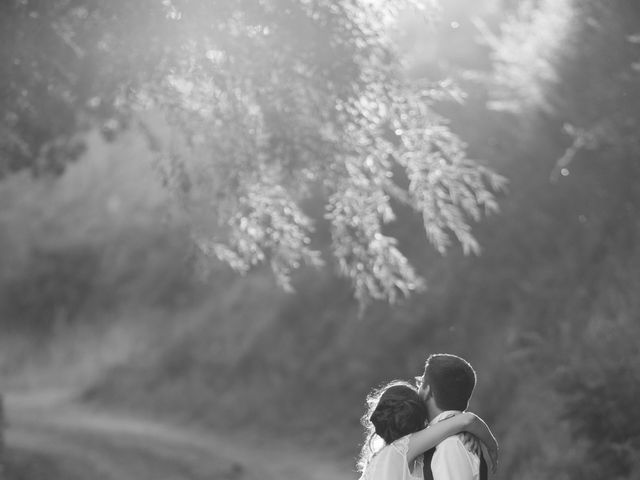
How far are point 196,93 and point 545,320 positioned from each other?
630 cm

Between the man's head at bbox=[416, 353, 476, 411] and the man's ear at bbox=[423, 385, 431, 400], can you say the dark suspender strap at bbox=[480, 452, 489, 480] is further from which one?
the man's ear at bbox=[423, 385, 431, 400]

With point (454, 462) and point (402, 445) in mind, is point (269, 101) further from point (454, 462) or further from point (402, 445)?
point (454, 462)

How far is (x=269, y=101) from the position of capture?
8.82 m

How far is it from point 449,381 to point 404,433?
29cm

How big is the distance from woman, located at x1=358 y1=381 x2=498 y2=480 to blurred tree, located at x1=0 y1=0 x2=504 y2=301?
4424mm

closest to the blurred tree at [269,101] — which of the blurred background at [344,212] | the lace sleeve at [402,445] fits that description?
the blurred background at [344,212]

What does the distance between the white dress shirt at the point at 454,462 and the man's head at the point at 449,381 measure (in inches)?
7.8

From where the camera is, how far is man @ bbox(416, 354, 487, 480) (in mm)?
4051

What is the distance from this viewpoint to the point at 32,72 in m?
8.96

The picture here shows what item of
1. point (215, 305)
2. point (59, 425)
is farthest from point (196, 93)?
point (215, 305)

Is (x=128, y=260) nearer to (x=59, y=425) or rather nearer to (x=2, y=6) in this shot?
(x=59, y=425)

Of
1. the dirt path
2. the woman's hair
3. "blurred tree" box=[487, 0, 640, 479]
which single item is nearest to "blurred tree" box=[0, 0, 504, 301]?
"blurred tree" box=[487, 0, 640, 479]

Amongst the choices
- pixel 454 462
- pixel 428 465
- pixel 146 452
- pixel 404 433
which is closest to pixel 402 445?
pixel 404 433

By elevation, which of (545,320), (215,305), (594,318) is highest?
(594,318)
